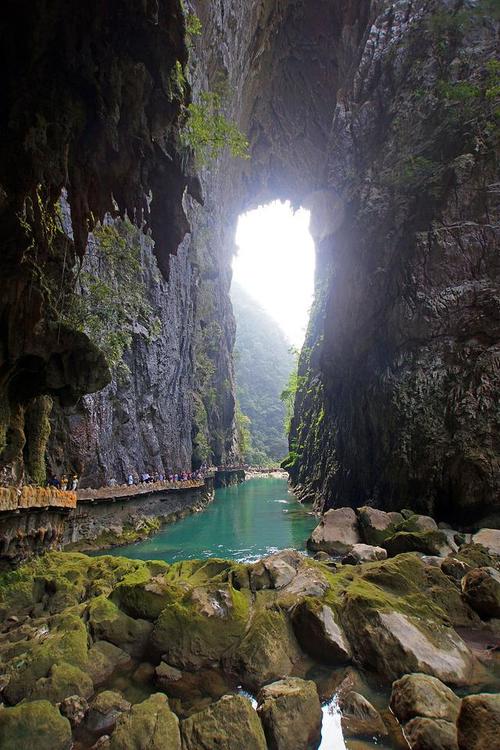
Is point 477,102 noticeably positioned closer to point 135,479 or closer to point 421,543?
point 421,543

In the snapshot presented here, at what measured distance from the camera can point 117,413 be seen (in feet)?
85.9

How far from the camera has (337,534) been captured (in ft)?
54.5

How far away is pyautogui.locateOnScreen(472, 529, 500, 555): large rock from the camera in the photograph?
1301 cm

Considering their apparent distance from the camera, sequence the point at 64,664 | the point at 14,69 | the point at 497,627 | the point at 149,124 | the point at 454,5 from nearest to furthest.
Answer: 1. the point at 64,664
2. the point at 14,69
3. the point at 497,627
4. the point at 149,124
5. the point at 454,5

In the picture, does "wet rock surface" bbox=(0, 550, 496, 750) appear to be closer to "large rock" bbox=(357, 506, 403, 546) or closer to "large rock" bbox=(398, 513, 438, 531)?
"large rock" bbox=(357, 506, 403, 546)

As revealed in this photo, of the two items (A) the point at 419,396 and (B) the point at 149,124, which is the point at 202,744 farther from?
(A) the point at 419,396

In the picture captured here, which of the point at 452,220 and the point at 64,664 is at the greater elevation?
the point at 452,220

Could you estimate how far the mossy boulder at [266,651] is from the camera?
6878 millimetres

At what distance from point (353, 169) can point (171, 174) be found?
23073mm

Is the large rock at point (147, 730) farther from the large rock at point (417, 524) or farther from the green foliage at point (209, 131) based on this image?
the green foliage at point (209, 131)

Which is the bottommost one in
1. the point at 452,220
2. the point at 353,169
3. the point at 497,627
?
the point at 497,627

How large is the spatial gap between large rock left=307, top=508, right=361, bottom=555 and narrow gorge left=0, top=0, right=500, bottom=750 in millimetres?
110

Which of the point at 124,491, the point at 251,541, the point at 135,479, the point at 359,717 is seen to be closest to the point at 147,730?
the point at 359,717

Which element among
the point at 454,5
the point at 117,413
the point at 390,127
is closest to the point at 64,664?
the point at 117,413
